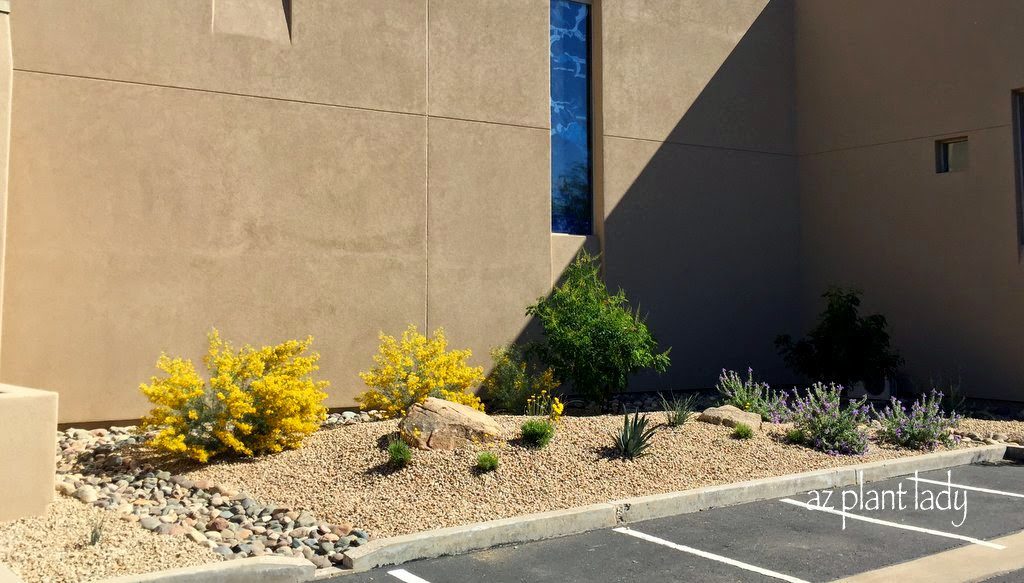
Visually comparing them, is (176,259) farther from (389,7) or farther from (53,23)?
(389,7)

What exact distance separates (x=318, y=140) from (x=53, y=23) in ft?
11.6

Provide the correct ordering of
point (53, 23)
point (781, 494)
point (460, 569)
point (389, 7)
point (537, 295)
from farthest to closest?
1. point (537, 295)
2. point (389, 7)
3. point (53, 23)
4. point (781, 494)
5. point (460, 569)

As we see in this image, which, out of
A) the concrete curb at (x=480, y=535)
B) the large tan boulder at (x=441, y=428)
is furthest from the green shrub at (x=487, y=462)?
the concrete curb at (x=480, y=535)

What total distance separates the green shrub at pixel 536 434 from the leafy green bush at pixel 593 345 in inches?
122

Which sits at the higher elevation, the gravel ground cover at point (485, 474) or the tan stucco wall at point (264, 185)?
the tan stucco wall at point (264, 185)

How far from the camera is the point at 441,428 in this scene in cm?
897

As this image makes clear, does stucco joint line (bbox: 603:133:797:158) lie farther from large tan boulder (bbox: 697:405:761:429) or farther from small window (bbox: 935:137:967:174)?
large tan boulder (bbox: 697:405:761:429)

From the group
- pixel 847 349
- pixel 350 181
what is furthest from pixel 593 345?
pixel 847 349

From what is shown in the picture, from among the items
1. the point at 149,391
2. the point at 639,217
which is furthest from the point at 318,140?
the point at 639,217

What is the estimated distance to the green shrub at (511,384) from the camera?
1214 cm

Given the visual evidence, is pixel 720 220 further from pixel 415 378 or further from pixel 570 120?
pixel 415 378

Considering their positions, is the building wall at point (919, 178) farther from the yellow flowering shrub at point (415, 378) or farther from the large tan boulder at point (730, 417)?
the yellow flowering shrub at point (415, 378)

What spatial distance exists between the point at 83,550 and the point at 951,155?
47.6 feet

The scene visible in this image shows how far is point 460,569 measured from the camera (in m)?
6.48
